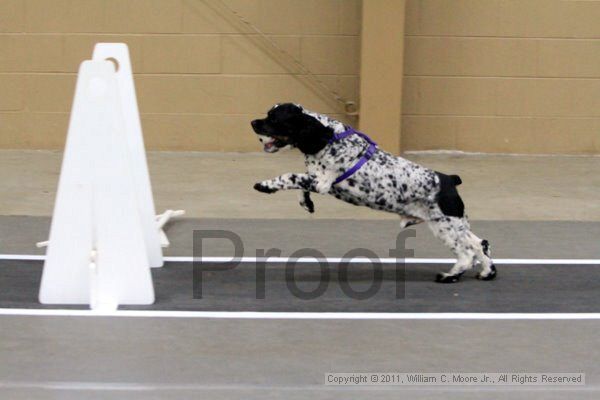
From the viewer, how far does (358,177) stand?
649cm

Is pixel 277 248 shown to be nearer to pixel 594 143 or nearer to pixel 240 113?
pixel 240 113

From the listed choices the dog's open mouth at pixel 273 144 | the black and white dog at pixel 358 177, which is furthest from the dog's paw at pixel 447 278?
the dog's open mouth at pixel 273 144

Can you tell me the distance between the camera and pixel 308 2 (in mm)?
11578

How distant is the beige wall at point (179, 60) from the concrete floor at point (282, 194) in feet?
1.07

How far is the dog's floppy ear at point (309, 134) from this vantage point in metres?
6.41

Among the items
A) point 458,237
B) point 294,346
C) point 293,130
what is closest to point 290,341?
point 294,346

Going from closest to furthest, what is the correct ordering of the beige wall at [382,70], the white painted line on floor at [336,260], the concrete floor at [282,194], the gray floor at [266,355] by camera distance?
1. the gray floor at [266,355]
2. the white painted line on floor at [336,260]
3. the concrete floor at [282,194]
4. the beige wall at [382,70]

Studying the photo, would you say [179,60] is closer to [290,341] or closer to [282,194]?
[282,194]

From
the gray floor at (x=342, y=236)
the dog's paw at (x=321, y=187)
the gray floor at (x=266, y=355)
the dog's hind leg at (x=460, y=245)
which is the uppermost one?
the dog's paw at (x=321, y=187)

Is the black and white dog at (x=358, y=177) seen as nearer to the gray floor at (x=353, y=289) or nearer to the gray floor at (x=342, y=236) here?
the gray floor at (x=353, y=289)

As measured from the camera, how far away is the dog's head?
21.1 ft

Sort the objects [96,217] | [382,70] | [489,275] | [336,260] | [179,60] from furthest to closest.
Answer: [179,60], [382,70], [336,260], [489,275], [96,217]

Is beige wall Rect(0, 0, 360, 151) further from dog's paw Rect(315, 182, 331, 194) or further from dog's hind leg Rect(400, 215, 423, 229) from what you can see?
dog's paw Rect(315, 182, 331, 194)

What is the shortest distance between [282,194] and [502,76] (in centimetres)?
320
